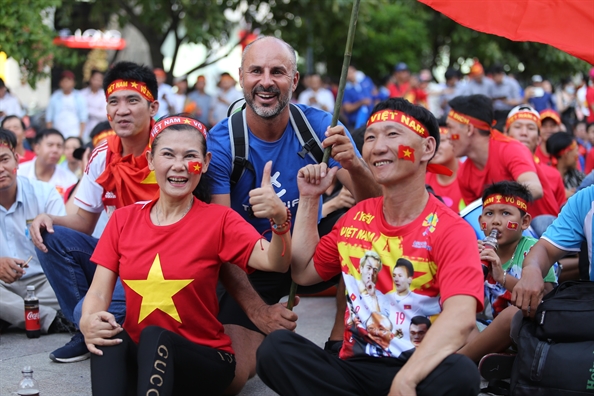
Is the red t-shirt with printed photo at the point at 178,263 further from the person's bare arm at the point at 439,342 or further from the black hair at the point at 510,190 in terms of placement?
the black hair at the point at 510,190

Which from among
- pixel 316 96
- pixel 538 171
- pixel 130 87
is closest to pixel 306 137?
pixel 130 87

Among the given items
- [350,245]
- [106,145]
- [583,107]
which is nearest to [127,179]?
[106,145]

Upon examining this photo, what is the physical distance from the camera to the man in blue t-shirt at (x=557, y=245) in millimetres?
3977

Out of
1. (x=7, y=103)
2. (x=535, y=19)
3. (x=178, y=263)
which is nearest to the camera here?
(x=178, y=263)

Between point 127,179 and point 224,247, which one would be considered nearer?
point 224,247

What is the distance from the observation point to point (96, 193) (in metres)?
5.25

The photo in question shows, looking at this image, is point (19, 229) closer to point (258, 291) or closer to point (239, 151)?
point (258, 291)

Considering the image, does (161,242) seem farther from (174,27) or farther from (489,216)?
(174,27)

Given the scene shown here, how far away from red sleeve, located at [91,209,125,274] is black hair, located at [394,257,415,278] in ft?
4.81

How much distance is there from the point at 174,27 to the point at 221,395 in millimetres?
12735

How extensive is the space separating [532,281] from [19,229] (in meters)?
3.84

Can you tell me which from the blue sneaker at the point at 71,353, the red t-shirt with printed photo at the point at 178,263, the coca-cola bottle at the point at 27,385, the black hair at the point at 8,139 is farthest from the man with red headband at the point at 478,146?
the coca-cola bottle at the point at 27,385

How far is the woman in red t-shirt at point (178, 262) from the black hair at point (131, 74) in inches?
48.9

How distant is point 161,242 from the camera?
3.95 meters
